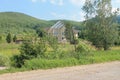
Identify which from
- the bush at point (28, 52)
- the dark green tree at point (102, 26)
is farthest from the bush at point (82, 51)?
the dark green tree at point (102, 26)

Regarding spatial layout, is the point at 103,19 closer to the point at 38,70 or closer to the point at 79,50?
the point at 79,50

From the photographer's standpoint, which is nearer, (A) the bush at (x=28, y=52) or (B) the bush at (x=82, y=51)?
(A) the bush at (x=28, y=52)

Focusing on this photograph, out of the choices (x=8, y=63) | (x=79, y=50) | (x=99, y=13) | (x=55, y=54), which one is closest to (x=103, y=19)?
(x=99, y=13)

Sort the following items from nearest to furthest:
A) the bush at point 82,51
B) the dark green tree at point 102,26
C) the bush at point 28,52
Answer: the bush at point 28,52
the bush at point 82,51
the dark green tree at point 102,26

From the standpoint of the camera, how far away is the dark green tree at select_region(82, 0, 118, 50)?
3753cm

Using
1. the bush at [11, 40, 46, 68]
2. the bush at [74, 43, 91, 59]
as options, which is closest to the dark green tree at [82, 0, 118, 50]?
the bush at [74, 43, 91, 59]

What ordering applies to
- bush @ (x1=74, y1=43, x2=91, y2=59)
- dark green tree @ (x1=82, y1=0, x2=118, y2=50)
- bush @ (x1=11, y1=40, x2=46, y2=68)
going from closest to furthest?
1. bush @ (x1=11, y1=40, x2=46, y2=68)
2. bush @ (x1=74, y1=43, x2=91, y2=59)
3. dark green tree @ (x1=82, y1=0, x2=118, y2=50)

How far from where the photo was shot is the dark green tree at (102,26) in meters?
37.5

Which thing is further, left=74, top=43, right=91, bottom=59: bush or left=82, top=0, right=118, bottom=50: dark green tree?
left=82, top=0, right=118, bottom=50: dark green tree

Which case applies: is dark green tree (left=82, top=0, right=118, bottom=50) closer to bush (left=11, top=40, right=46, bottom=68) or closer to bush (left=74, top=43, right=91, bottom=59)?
bush (left=74, top=43, right=91, bottom=59)

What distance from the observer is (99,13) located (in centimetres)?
3888

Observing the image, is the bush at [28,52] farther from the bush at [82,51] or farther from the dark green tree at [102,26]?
the dark green tree at [102,26]

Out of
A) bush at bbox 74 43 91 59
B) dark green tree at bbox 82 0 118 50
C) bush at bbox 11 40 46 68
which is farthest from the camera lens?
dark green tree at bbox 82 0 118 50

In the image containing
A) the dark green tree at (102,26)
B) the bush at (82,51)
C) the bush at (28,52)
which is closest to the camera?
the bush at (28,52)
